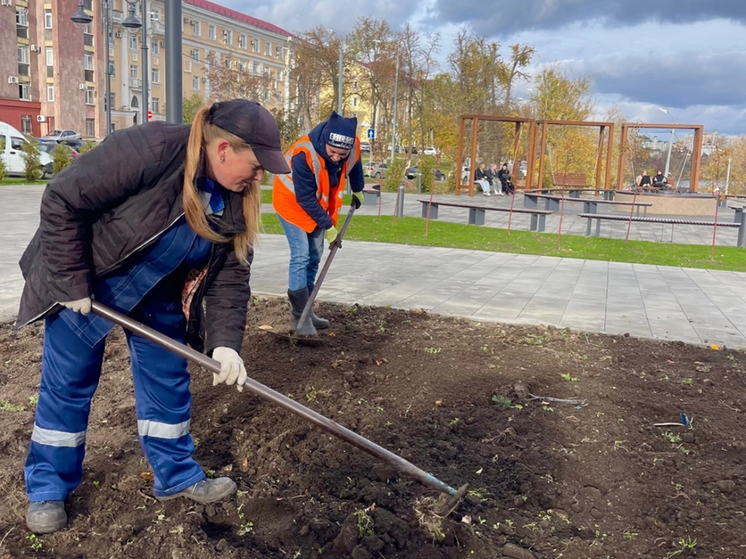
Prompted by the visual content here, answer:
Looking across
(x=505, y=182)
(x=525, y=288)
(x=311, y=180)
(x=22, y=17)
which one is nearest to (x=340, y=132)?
(x=311, y=180)

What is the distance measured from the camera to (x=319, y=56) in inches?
1447

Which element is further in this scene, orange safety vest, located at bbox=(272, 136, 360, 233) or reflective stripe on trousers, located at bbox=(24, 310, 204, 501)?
orange safety vest, located at bbox=(272, 136, 360, 233)

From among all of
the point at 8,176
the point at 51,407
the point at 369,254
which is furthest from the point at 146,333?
the point at 8,176

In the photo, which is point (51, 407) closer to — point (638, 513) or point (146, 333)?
point (146, 333)

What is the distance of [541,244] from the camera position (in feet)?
37.6

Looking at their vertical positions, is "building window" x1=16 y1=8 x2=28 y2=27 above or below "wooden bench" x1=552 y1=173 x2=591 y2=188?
above

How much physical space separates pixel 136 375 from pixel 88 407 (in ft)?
0.67

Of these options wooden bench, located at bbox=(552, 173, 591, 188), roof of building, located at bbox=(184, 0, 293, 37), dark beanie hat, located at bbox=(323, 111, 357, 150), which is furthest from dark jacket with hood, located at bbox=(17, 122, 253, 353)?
roof of building, located at bbox=(184, 0, 293, 37)

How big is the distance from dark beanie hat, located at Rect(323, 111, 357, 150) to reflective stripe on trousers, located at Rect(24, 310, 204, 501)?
7.18 feet

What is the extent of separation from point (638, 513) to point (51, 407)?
2299 mm

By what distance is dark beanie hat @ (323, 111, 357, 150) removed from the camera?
447cm

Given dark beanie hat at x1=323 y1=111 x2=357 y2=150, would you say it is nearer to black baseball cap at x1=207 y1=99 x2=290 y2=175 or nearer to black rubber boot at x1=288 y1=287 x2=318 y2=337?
black rubber boot at x1=288 y1=287 x2=318 y2=337

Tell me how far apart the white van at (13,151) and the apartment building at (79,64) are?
1498cm

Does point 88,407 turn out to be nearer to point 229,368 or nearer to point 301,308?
point 229,368
